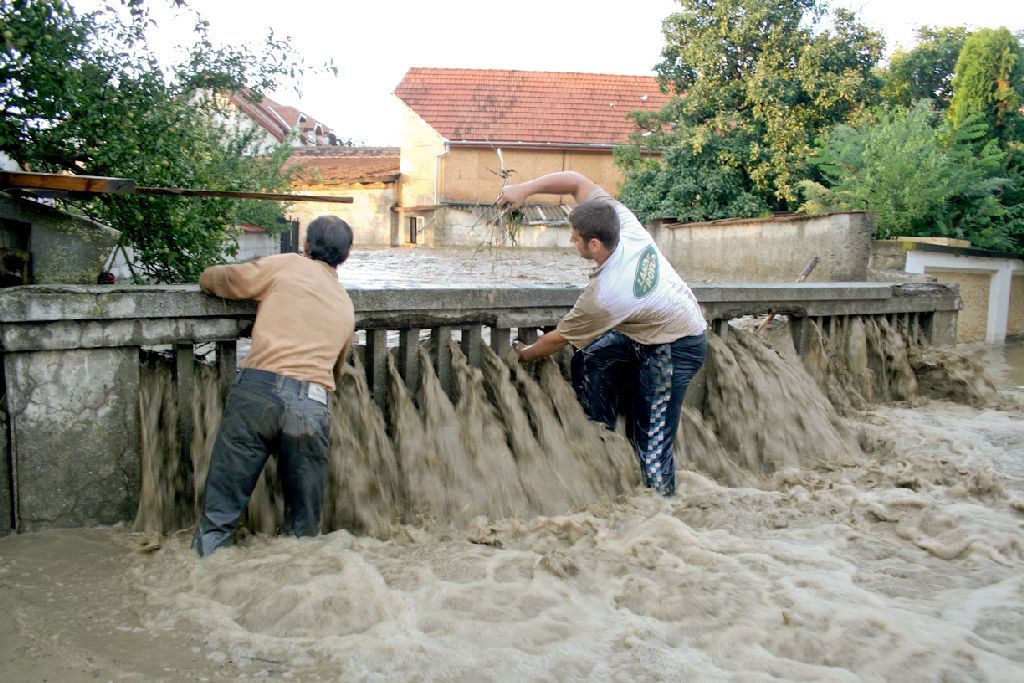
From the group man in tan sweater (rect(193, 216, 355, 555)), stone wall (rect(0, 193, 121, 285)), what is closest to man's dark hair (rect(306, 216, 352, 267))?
man in tan sweater (rect(193, 216, 355, 555))

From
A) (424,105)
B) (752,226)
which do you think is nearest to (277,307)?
(752,226)

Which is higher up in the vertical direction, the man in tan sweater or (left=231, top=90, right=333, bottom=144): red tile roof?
(left=231, top=90, right=333, bottom=144): red tile roof

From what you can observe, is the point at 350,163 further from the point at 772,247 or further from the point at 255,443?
the point at 255,443

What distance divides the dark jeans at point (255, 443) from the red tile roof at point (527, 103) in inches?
842

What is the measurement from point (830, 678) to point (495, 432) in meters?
2.32

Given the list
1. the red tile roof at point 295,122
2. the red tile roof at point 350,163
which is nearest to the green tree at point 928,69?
the red tile roof at point 350,163

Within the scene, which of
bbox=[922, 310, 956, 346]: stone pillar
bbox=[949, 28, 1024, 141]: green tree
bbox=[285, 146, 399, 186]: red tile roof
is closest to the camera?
bbox=[922, 310, 956, 346]: stone pillar

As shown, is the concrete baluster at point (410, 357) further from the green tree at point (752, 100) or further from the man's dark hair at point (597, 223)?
the green tree at point (752, 100)

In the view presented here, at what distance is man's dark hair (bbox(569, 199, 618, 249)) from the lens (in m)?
4.59

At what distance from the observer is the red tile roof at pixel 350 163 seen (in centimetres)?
2758

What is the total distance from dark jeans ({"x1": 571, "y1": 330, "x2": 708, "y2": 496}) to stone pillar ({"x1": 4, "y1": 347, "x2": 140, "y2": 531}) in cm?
253

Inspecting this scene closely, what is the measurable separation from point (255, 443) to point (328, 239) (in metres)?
0.98

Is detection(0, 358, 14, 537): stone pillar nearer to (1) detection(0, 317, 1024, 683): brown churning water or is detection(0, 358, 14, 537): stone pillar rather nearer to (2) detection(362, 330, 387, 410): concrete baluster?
(1) detection(0, 317, 1024, 683): brown churning water

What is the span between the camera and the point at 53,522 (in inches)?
157
